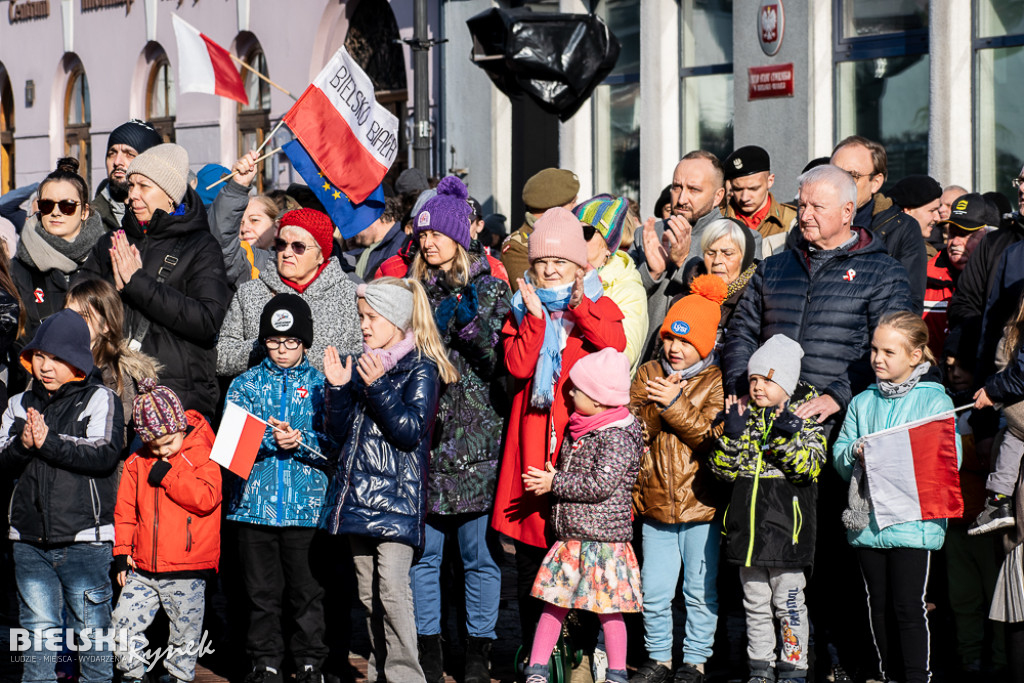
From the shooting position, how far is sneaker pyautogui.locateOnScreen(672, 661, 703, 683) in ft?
20.8

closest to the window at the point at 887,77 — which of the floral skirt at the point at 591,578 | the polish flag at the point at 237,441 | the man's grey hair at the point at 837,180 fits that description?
the man's grey hair at the point at 837,180

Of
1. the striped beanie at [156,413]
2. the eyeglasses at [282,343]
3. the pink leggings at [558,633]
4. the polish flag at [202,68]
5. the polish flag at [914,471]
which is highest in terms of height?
the polish flag at [202,68]

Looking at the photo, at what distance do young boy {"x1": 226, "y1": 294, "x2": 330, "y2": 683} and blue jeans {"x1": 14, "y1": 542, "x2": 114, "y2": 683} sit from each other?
615 mm

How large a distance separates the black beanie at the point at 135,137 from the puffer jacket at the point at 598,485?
320 centimetres

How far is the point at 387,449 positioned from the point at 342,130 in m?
3.00

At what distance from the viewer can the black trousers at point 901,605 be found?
19.9 feet

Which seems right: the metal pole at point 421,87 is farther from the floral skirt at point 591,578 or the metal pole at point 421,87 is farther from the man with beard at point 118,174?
the floral skirt at point 591,578

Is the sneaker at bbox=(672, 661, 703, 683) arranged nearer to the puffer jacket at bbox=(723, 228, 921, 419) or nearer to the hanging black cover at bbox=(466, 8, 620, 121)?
the puffer jacket at bbox=(723, 228, 921, 419)

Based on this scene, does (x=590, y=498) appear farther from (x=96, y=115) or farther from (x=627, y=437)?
(x=96, y=115)

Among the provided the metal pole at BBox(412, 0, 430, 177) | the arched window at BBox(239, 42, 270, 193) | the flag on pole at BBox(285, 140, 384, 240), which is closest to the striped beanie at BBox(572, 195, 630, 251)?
the flag on pole at BBox(285, 140, 384, 240)

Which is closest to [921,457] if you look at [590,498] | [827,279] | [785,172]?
[827,279]

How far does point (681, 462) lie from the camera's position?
642cm

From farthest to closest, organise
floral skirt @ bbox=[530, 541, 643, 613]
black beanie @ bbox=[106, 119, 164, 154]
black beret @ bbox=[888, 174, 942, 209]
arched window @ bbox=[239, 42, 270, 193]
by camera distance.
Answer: arched window @ bbox=[239, 42, 270, 193] < black beret @ bbox=[888, 174, 942, 209] < black beanie @ bbox=[106, 119, 164, 154] < floral skirt @ bbox=[530, 541, 643, 613]

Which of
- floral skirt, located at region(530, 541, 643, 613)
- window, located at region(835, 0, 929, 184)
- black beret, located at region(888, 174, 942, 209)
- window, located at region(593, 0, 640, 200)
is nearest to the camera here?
floral skirt, located at region(530, 541, 643, 613)
